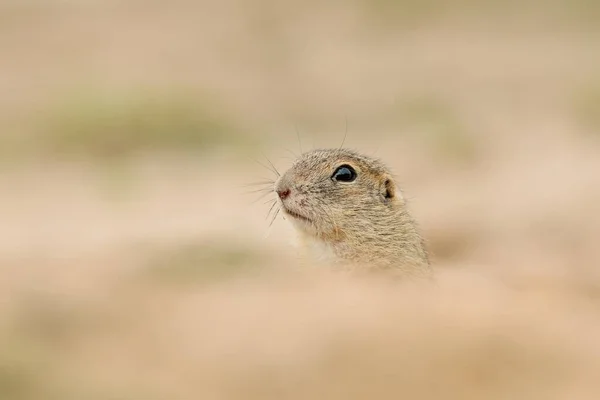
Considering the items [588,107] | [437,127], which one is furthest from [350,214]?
[588,107]

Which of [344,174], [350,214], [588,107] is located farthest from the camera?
[588,107]

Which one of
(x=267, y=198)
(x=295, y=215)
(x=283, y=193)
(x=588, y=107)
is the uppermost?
(x=588, y=107)

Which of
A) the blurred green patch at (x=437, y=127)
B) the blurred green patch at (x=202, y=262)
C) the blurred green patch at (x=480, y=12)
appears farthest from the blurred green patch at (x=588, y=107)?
the blurred green patch at (x=202, y=262)

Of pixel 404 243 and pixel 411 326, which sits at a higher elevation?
pixel 404 243

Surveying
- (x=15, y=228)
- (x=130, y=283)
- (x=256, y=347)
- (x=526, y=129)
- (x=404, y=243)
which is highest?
(x=526, y=129)

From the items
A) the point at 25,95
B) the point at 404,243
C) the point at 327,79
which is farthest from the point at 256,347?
the point at 327,79

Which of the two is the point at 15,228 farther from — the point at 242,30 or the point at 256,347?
the point at 242,30

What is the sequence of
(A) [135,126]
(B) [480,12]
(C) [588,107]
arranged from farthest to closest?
(B) [480,12]
(C) [588,107]
(A) [135,126]

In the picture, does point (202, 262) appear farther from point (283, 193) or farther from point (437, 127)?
point (437, 127)
